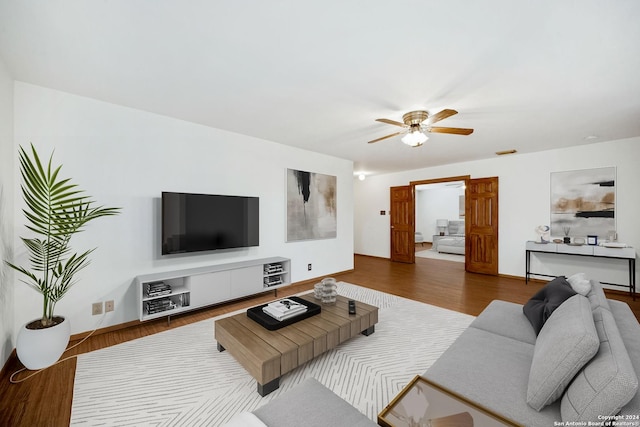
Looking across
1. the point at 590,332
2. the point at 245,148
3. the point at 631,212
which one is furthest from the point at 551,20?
the point at 631,212

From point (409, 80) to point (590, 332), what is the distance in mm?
2050

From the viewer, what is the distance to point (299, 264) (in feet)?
15.1

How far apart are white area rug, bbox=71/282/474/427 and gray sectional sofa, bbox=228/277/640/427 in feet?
2.11

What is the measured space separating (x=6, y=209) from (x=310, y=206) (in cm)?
355

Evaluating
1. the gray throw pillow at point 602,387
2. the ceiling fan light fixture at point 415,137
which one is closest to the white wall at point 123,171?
the ceiling fan light fixture at point 415,137

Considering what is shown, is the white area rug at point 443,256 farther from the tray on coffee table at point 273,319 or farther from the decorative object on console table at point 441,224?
the tray on coffee table at point 273,319

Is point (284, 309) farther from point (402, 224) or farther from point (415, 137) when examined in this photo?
point (402, 224)

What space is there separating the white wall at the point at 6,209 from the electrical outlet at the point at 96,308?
54 cm

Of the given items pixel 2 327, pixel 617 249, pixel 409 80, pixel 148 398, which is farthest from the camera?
pixel 617 249

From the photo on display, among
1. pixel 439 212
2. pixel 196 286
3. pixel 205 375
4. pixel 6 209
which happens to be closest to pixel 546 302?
pixel 205 375

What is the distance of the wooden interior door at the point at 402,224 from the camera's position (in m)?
6.55

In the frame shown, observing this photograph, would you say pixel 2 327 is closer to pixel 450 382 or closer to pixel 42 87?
pixel 42 87

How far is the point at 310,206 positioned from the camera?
15.6 ft

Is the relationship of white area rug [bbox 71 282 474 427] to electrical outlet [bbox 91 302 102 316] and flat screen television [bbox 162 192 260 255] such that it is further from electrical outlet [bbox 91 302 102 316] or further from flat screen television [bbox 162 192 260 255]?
flat screen television [bbox 162 192 260 255]
